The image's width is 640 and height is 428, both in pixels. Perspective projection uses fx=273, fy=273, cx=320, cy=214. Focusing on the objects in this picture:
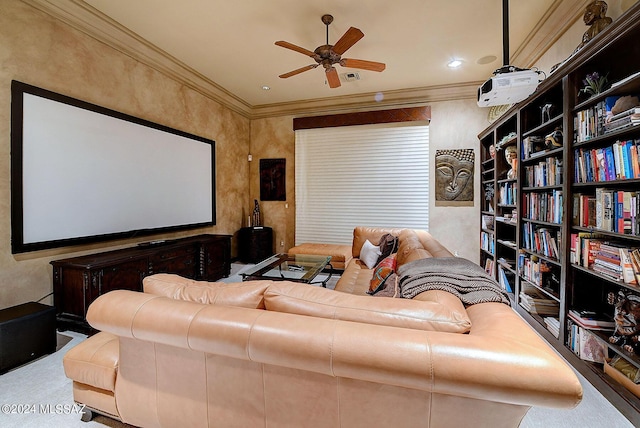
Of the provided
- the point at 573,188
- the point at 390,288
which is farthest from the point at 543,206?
the point at 390,288

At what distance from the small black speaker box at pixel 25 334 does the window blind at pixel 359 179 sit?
12.4 ft

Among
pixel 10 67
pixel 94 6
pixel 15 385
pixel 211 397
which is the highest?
pixel 94 6

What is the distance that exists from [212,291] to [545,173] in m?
2.98

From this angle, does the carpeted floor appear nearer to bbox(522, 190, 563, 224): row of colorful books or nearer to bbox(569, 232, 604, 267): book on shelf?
bbox(569, 232, 604, 267): book on shelf

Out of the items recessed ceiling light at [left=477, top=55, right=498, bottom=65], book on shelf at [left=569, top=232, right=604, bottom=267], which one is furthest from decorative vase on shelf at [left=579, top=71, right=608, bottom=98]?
recessed ceiling light at [left=477, top=55, right=498, bottom=65]

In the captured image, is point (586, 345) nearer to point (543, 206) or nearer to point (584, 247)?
point (584, 247)

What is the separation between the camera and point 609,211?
178 centimetres

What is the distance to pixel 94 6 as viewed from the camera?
8.85ft

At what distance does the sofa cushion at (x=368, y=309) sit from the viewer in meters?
1.02

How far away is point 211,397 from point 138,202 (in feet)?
9.96

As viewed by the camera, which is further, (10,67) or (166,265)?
(166,265)

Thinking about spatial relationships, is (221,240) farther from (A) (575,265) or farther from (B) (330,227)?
(A) (575,265)

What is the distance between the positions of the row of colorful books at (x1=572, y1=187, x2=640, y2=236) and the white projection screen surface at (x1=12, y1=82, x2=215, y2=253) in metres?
4.43

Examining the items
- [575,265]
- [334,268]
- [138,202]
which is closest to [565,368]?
[575,265]
